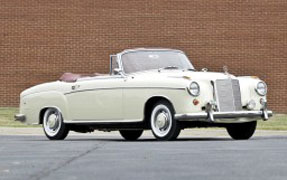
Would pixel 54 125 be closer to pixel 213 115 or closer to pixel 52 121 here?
pixel 52 121

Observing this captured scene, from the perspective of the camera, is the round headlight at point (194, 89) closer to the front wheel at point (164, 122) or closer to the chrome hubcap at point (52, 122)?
the front wheel at point (164, 122)

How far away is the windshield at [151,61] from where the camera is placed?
51.4 ft

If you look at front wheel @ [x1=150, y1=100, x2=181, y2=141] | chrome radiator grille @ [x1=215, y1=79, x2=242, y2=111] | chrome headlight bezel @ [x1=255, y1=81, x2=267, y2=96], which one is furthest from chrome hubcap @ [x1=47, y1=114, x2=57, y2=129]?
chrome headlight bezel @ [x1=255, y1=81, x2=267, y2=96]

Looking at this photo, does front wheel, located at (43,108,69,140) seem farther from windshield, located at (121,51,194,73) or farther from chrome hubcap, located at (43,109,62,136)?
windshield, located at (121,51,194,73)

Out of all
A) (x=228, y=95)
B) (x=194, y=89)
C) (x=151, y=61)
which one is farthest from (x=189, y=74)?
(x=151, y=61)

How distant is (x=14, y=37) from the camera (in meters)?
28.0

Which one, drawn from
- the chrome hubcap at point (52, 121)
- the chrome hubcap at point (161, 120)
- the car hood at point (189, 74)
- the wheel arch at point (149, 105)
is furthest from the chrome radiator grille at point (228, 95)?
the chrome hubcap at point (52, 121)

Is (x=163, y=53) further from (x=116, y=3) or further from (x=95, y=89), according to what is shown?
(x=116, y=3)

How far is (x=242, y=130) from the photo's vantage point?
51.4 ft

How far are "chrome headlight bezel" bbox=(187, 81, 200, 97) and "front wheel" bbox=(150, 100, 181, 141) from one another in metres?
0.43

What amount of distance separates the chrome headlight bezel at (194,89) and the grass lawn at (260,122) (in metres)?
7.50

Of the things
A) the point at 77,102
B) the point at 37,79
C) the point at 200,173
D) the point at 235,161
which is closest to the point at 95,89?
the point at 77,102

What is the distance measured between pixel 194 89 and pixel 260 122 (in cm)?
1016

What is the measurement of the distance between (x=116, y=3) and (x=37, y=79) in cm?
343
